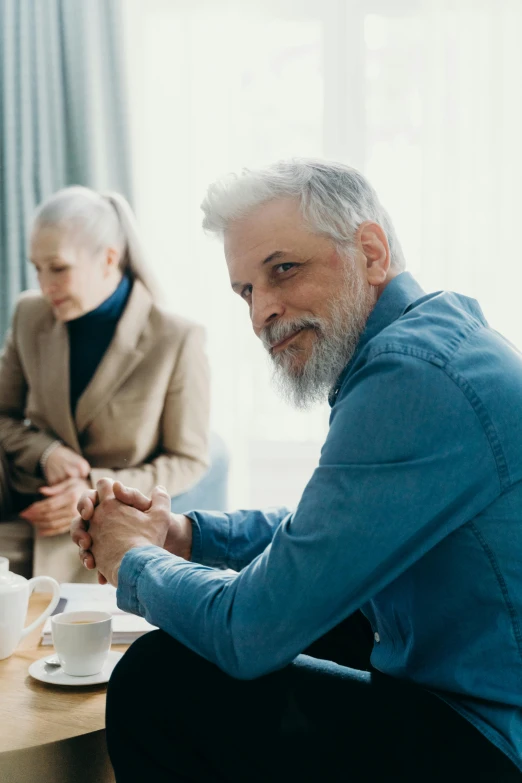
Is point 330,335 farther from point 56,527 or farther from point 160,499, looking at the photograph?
point 56,527

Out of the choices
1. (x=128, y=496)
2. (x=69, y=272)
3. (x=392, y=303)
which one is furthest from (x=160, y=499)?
(x=69, y=272)

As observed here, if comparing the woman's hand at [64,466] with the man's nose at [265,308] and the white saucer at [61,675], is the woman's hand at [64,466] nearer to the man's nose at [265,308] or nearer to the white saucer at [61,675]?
the white saucer at [61,675]

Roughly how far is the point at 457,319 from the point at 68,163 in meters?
2.68

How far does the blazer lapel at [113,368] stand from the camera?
2.50 metres

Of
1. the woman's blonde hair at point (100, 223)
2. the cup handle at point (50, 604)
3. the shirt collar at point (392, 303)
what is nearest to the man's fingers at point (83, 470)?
the woman's blonde hair at point (100, 223)

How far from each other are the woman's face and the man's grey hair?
1410 mm

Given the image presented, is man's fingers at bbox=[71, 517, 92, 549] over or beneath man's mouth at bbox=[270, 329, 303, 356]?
beneath

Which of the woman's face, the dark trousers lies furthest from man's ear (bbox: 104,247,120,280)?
the dark trousers

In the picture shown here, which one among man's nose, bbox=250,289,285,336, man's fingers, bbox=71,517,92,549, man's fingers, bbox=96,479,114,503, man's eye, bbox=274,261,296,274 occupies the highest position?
man's eye, bbox=274,261,296,274

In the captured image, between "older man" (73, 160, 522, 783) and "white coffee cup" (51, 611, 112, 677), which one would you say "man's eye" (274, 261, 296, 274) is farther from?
"white coffee cup" (51, 611, 112, 677)

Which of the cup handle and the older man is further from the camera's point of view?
the cup handle

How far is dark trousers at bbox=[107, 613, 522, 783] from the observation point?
869 millimetres

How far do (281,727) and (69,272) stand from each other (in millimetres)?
1844

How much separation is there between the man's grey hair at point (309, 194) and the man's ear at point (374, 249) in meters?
0.01
